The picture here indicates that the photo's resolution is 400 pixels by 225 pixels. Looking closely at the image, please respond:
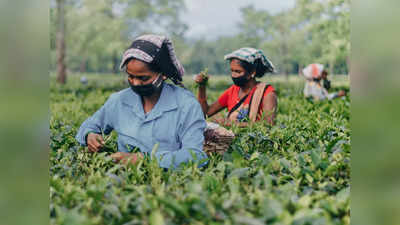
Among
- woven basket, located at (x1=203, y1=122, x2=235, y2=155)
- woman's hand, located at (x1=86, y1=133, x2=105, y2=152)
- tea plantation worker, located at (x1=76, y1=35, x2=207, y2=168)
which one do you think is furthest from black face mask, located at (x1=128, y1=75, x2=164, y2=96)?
woven basket, located at (x1=203, y1=122, x2=235, y2=155)

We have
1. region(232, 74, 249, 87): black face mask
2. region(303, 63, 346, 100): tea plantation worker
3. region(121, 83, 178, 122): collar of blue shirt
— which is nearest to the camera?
region(121, 83, 178, 122): collar of blue shirt

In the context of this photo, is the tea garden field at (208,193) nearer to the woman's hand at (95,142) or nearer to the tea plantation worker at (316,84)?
the woman's hand at (95,142)

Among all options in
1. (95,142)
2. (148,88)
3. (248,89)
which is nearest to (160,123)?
(148,88)

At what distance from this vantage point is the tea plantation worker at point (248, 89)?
4.01m

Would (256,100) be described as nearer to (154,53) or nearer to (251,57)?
(251,57)

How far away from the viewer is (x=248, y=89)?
4.34 metres

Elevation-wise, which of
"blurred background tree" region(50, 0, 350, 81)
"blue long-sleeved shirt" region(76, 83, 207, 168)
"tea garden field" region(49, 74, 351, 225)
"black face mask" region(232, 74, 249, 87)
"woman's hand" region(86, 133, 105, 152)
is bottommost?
"tea garden field" region(49, 74, 351, 225)

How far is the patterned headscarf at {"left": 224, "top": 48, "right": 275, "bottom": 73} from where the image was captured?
4.10 meters

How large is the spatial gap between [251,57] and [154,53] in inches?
73.8

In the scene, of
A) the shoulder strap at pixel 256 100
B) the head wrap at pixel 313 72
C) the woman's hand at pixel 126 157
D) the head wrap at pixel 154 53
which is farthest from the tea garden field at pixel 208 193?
the head wrap at pixel 313 72

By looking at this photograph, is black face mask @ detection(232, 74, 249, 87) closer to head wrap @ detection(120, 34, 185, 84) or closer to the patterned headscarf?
the patterned headscarf
